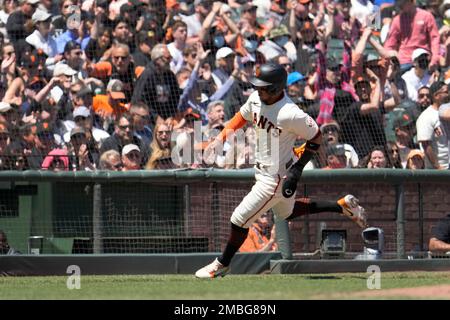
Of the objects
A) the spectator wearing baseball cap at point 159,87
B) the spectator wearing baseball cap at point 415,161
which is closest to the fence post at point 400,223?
the spectator wearing baseball cap at point 415,161

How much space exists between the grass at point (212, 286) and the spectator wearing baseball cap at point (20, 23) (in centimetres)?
Result: 505

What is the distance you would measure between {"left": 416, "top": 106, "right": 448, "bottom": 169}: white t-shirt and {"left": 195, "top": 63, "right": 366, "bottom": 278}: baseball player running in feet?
9.16

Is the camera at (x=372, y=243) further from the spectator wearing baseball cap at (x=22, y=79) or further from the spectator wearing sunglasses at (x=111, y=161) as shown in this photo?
the spectator wearing baseball cap at (x=22, y=79)

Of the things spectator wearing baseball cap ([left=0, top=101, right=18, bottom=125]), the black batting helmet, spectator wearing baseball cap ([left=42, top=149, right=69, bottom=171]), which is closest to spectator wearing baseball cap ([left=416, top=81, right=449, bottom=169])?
the black batting helmet

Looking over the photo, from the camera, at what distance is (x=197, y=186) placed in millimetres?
10469

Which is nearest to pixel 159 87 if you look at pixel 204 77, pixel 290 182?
pixel 204 77

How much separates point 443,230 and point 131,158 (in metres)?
3.45

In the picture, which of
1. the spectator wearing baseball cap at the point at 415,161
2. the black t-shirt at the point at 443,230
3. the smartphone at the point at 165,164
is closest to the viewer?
the black t-shirt at the point at 443,230

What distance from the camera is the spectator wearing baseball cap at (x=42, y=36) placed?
13.8 m

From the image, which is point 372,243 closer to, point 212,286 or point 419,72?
point 212,286

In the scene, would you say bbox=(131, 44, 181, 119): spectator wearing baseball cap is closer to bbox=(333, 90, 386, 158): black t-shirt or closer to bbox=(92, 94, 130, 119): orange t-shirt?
bbox=(92, 94, 130, 119): orange t-shirt

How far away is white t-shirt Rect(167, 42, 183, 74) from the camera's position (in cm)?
1367

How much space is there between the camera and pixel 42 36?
45.6 feet
